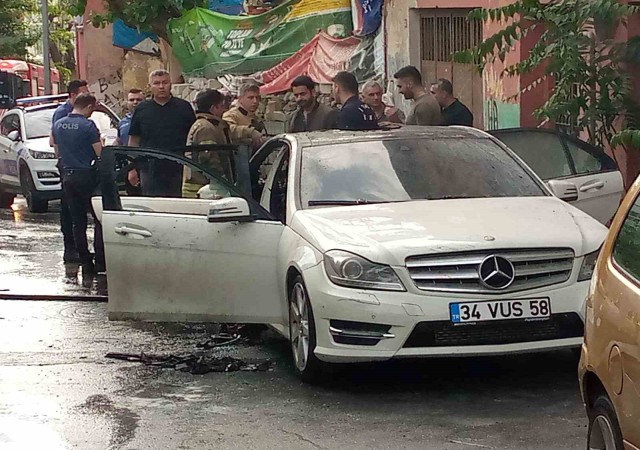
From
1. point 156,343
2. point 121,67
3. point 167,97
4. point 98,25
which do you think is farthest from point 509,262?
point 121,67

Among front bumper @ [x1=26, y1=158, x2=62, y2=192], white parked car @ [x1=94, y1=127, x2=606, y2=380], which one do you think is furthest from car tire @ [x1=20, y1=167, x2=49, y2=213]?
white parked car @ [x1=94, y1=127, x2=606, y2=380]

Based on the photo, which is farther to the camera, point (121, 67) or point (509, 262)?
point (121, 67)

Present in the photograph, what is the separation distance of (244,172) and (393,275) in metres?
2.50

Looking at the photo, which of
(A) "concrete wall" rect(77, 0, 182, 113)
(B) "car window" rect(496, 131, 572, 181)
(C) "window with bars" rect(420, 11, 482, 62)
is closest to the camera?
(B) "car window" rect(496, 131, 572, 181)

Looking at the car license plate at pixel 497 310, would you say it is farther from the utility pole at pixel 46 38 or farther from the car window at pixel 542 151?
the utility pole at pixel 46 38

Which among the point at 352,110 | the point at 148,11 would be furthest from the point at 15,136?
the point at 352,110

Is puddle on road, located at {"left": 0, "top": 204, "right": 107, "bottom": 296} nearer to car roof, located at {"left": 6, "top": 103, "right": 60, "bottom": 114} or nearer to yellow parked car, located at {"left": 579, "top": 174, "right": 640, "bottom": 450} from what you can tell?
car roof, located at {"left": 6, "top": 103, "right": 60, "bottom": 114}

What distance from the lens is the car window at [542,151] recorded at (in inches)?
391

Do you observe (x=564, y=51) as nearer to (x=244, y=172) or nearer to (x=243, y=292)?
(x=244, y=172)

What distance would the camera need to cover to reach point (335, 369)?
782cm

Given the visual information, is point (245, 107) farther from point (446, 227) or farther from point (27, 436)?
point (27, 436)

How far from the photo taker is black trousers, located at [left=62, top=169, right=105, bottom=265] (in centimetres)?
1292

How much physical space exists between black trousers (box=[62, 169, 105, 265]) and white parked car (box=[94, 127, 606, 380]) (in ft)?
12.0

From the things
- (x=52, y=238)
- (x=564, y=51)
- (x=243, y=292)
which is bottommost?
(x=52, y=238)
